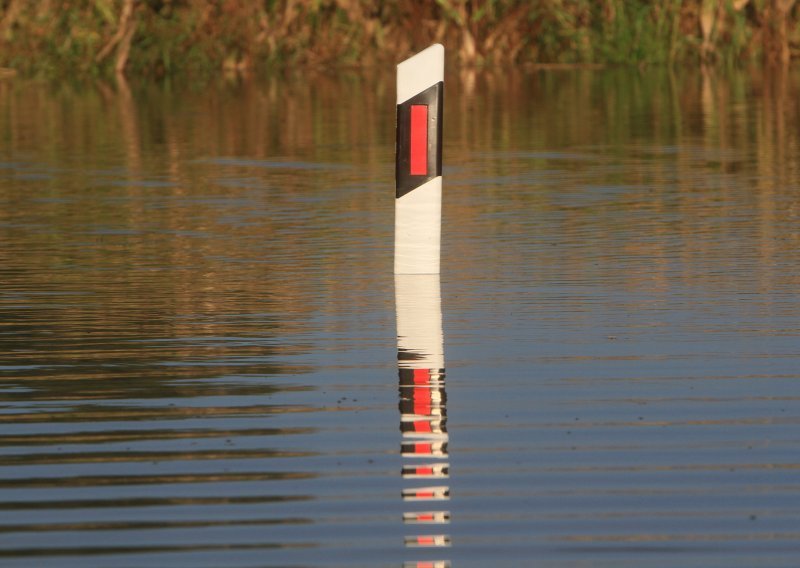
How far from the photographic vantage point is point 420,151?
899 centimetres

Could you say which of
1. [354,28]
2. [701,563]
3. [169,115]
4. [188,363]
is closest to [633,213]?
[188,363]

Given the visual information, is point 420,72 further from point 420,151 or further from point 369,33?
point 369,33

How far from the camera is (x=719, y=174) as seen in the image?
48.6ft

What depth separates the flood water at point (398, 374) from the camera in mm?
4500

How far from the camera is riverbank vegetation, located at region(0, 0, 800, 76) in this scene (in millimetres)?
37500

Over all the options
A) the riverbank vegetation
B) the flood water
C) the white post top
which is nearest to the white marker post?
the white post top

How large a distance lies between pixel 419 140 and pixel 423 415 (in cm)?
334

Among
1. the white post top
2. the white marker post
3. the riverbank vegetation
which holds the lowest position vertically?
the white marker post

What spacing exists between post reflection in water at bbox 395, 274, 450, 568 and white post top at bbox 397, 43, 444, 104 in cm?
81

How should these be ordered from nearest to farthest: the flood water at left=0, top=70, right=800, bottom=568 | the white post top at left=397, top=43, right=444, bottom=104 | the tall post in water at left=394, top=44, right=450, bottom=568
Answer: the flood water at left=0, top=70, right=800, bottom=568, the tall post in water at left=394, top=44, right=450, bottom=568, the white post top at left=397, top=43, right=444, bottom=104

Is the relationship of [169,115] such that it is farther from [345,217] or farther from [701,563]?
[701,563]

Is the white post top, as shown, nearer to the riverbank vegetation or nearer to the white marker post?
the white marker post

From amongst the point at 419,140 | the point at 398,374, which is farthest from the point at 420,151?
the point at 398,374

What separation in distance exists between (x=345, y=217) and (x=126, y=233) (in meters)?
1.41
